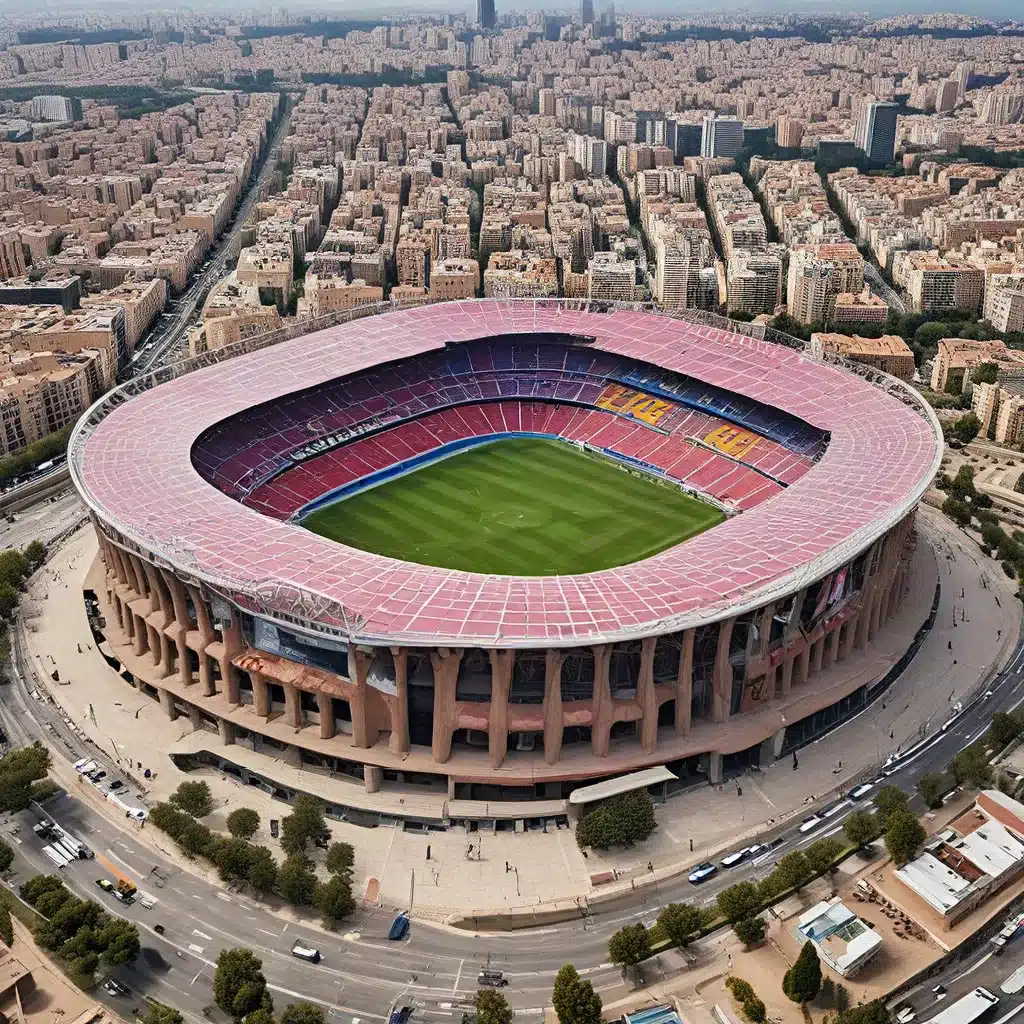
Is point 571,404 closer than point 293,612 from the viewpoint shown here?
No

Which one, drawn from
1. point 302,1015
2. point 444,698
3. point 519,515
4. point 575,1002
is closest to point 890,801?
point 575,1002

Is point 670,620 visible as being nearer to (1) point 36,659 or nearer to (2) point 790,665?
(2) point 790,665

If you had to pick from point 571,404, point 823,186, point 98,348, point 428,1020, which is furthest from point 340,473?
point 823,186

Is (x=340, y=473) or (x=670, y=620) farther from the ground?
(x=670, y=620)

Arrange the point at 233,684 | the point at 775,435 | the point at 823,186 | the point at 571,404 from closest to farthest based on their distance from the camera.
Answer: the point at 233,684 → the point at 775,435 → the point at 571,404 → the point at 823,186

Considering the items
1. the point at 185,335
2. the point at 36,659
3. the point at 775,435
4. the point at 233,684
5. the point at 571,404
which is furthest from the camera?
the point at 185,335

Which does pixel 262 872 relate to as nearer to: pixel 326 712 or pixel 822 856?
pixel 326 712
